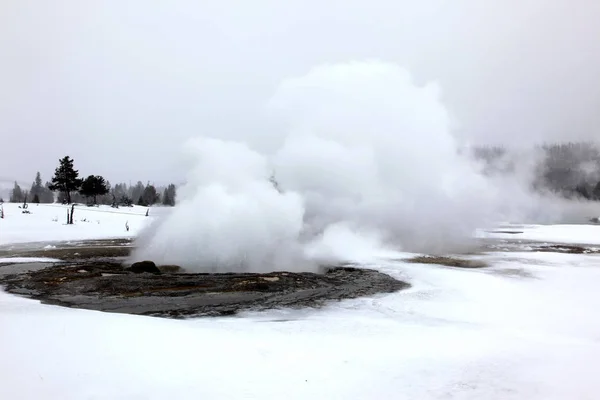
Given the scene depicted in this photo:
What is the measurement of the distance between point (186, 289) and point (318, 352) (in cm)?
703

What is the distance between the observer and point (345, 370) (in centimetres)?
599

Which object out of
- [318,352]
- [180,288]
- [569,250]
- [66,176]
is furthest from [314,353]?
[66,176]

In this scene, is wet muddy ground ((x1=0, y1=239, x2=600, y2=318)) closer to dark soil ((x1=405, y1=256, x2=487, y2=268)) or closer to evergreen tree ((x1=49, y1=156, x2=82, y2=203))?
dark soil ((x1=405, y1=256, x2=487, y2=268))

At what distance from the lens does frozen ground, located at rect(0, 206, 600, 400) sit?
5.24 metres

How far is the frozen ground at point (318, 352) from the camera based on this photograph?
17.2 ft

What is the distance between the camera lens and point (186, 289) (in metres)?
12.6

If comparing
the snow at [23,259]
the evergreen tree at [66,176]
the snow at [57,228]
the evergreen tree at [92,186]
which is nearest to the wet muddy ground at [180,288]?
the snow at [23,259]

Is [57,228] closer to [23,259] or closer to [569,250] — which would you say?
[23,259]

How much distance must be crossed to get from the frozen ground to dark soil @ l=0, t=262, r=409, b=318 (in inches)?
41.2

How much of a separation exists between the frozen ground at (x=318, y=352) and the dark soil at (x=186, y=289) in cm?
105

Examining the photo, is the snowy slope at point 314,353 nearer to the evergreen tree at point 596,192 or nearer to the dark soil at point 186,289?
the dark soil at point 186,289

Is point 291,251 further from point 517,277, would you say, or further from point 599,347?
point 599,347

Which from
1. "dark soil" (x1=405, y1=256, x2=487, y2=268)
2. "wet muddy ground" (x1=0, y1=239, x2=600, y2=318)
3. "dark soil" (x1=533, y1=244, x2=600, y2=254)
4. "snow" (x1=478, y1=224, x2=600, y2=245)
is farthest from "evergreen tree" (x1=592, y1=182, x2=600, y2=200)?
"wet muddy ground" (x1=0, y1=239, x2=600, y2=318)

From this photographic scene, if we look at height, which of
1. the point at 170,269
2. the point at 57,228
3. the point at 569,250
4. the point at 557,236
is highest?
the point at 57,228
